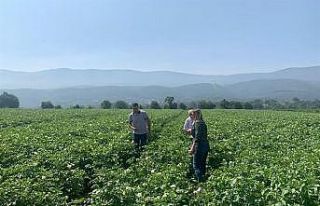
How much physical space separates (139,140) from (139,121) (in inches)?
31.9

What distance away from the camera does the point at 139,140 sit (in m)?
15.6

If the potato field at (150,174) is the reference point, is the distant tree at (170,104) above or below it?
below

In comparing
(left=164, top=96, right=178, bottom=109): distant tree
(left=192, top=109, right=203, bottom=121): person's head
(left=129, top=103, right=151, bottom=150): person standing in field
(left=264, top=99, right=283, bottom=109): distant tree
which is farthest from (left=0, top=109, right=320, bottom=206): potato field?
(left=264, top=99, right=283, bottom=109): distant tree

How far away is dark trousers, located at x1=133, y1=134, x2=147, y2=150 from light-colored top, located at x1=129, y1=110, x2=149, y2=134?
0.27 metres

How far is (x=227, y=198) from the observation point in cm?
711

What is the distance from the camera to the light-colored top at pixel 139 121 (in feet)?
49.2

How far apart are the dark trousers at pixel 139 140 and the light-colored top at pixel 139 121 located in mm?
270

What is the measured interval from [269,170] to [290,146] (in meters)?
6.97

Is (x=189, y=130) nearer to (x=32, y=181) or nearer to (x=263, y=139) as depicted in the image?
(x=32, y=181)

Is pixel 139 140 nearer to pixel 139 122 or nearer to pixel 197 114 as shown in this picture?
pixel 139 122

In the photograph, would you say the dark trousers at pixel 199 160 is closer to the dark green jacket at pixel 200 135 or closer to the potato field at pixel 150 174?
the dark green jacket at pixel 200 135

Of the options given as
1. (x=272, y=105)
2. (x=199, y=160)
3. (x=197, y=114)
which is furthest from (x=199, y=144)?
(x=272, y=105)

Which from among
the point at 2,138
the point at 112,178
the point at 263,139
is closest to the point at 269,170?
the point at 112,178

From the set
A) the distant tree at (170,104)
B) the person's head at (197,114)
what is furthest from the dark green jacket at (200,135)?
the distant tree at (170,104)
